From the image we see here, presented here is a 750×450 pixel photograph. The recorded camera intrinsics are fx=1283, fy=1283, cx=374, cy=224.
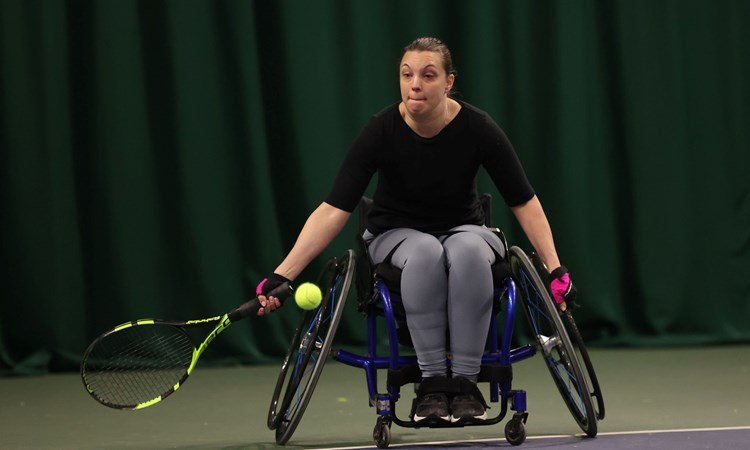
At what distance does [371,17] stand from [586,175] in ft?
3.42

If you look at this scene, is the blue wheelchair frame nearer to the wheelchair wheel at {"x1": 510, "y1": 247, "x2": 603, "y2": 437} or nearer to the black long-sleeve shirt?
the wheelchair wheel at {"x1": 510, "y1": 247, "x2": 603, "y2": 437}

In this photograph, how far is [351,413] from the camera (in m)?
3.74

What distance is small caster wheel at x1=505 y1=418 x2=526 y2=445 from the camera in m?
3.05

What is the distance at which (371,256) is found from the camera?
323 cm

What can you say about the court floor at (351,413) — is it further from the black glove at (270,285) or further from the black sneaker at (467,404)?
the black glove at (270,285)

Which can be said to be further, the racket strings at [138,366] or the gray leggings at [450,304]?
the racket strings at [138,366]

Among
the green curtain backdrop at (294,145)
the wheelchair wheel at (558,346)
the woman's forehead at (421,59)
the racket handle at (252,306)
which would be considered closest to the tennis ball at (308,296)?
the racket handle at (252,306)

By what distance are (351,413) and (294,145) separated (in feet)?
4.86

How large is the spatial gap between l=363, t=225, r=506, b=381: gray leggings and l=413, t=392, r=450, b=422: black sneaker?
65 mm

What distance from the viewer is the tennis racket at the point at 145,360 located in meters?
3.00

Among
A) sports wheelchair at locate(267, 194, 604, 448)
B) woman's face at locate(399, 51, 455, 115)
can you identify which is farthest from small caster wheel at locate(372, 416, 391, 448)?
woman's face at locate(399, 51, 455, 115)

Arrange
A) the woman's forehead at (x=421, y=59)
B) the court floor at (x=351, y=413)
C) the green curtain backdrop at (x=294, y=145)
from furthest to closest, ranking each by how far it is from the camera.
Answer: the green curtain backdrop at (x=294, y=145), the court floor at (x=351, y=413), the woman's forehead at (x=421, y=59)

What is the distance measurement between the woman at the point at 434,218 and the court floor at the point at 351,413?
261mm

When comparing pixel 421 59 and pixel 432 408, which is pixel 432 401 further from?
pixel 421 59
